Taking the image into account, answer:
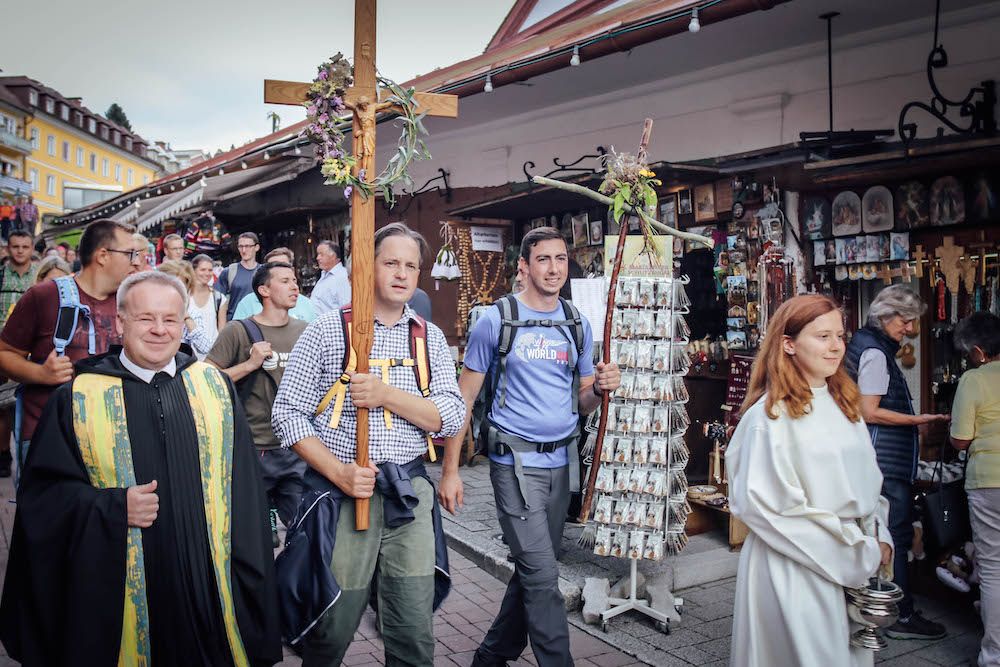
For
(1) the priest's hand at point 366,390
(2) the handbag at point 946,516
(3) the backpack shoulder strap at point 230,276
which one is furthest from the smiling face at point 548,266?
(3) the backpack shoulder strap at point 230,276

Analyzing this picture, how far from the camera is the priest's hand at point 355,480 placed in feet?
9.96

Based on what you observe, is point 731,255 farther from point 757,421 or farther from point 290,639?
point 290,639

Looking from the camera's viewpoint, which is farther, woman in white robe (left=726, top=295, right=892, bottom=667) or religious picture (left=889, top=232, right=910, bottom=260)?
religious picture (left=889, top=232, right=910, bottom=260)

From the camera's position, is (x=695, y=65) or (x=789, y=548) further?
(x=695, y=65)

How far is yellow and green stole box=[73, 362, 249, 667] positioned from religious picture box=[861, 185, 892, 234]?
5160 mm

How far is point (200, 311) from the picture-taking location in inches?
306

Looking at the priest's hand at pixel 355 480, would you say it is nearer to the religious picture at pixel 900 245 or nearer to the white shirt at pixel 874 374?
the white shirt at pixel 874 374

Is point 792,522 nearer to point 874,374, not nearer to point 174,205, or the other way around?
point 874,374

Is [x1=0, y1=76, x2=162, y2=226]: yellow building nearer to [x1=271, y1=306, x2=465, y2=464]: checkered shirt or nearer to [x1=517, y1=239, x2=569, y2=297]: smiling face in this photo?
[x1=517, y1=239, x2=569, y2=297]: smiling face

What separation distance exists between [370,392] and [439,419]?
1.23 ft

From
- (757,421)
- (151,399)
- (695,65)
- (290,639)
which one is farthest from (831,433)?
(695,65)

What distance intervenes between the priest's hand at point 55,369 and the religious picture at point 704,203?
527cm

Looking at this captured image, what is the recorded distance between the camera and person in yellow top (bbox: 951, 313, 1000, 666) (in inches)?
166

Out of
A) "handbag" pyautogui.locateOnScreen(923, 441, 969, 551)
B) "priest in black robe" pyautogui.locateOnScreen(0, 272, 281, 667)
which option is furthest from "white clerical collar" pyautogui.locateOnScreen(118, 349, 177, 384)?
"handbag" pyautogui.locateOnScreen(923, 441, 969, 551)
